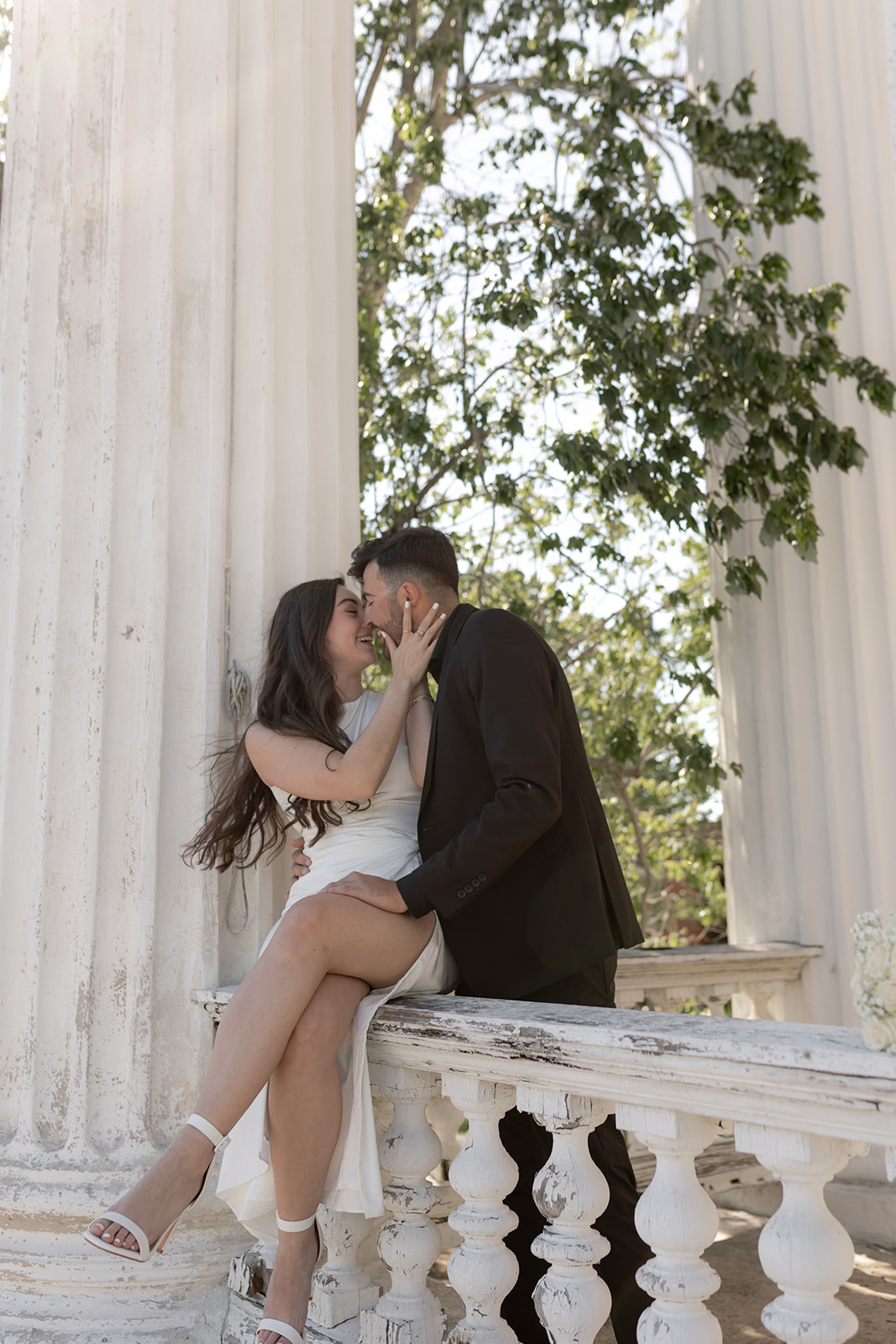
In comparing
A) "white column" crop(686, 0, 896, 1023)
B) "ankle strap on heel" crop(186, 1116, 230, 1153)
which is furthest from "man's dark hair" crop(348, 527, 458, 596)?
"white column" crop(686, 0, 896, 1023)

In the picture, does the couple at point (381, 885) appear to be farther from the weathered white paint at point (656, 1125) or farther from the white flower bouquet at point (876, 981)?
the white flower bouquet at point (876, 981)

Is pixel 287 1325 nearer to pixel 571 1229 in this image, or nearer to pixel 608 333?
pixel 571 1229

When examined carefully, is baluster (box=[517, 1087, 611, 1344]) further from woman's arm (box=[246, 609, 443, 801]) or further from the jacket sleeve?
woman's arm (box=[246, 609, 443, 801])

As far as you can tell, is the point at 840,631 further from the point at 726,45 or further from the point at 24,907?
the point at 24,907

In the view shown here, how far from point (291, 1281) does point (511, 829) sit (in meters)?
1.03

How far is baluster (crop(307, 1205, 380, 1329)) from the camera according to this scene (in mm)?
2494

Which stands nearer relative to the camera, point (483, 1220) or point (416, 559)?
point (483, 1220)

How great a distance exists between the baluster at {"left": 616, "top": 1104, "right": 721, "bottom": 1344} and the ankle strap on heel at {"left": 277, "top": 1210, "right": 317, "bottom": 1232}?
872 mm

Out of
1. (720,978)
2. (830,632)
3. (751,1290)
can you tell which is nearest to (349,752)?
(751,1290)

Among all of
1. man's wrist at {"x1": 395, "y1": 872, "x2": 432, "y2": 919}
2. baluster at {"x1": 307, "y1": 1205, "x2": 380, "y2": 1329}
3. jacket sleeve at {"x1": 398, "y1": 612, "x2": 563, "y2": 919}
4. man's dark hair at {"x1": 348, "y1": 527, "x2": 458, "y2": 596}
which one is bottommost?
baluster at {"x1": 307, "y1": 1205, "x2": 380, "y2": 1329}

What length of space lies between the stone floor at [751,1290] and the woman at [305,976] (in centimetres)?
68

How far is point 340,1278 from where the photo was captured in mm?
2527

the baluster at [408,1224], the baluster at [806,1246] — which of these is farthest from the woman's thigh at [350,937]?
the baluster at [806,1246]

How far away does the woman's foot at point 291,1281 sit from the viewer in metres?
2.31
